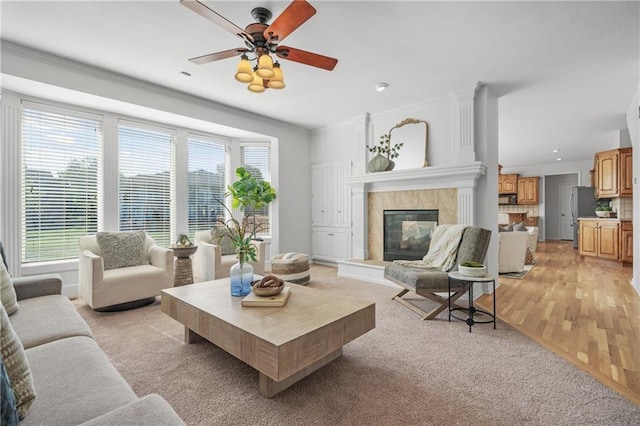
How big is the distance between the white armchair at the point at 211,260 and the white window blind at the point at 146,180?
68 cm

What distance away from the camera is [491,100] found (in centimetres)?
397

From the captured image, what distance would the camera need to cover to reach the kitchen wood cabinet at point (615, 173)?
17.9 ft

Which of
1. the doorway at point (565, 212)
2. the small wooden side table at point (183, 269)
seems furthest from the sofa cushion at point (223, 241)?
the doorway at point (565, 212)

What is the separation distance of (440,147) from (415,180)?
0.57 m

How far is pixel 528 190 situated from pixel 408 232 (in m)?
7.43

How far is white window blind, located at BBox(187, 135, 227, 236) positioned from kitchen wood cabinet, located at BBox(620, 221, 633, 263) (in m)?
7.39

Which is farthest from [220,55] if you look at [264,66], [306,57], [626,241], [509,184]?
[509,184]

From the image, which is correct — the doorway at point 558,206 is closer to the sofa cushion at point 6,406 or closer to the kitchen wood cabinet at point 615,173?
the kitchen wood cabinet at point 615,173

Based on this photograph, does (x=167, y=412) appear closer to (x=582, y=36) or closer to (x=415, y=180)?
(x=582, y=36)

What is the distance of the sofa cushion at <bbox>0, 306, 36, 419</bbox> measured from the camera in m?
0.89

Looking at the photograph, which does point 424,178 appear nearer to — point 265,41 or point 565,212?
point 265,41

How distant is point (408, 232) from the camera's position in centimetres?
461

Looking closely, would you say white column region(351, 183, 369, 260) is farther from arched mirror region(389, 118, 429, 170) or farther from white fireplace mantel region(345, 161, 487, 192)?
arched mirror region(389, 118, 429, 170)

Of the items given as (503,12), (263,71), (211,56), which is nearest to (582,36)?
(503,12)
